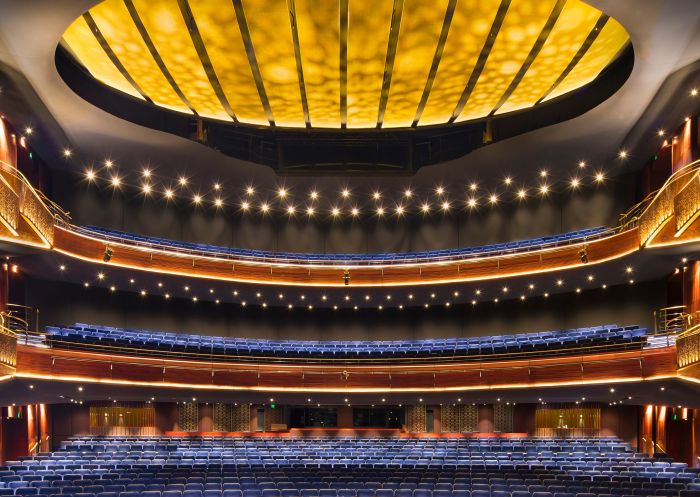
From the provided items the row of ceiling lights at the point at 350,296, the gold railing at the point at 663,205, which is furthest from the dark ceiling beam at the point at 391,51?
the row of ceiling lights at the point at 350,296

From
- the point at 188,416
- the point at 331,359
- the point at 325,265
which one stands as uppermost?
the point at 325,265

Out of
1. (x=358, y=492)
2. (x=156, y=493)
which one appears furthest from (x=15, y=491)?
(x=358, y=492)

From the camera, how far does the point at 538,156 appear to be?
57.6 ft

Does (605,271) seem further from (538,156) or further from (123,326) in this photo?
(123,326)

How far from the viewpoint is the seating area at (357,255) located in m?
18.4

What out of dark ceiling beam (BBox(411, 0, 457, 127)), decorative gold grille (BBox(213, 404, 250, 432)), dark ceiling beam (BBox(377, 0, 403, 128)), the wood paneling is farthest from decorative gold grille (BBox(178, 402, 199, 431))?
dark ceiling beam (BBox(411, 0, 457, 127))

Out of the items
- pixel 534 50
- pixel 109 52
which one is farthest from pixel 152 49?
pixel 534 50

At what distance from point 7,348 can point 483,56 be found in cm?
1132

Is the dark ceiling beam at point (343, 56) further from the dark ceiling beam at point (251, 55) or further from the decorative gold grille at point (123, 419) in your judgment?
the decorative gold grille at point (123, 419)

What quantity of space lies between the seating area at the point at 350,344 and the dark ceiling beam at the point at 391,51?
7.94 metres

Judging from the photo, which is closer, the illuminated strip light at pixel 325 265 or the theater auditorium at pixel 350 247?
the theater auditorium at pixel 350 247

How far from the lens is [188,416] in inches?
813

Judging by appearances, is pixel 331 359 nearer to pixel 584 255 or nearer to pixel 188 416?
pixel 188 416

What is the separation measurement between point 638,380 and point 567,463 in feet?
8.09
